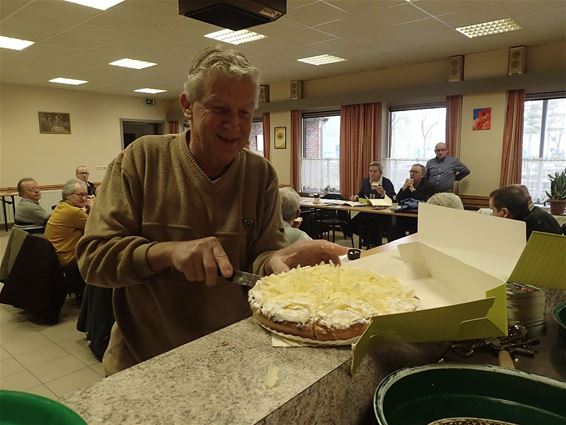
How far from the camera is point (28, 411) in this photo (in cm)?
43

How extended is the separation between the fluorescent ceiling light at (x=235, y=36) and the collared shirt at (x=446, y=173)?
352 centimetres

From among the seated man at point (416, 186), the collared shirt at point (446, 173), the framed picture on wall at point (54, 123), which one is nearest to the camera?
the seated man at point (416, 186)

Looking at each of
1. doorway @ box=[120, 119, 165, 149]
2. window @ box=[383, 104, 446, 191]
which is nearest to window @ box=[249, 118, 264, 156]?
doorway @ box=[120, 119, 165, 149]

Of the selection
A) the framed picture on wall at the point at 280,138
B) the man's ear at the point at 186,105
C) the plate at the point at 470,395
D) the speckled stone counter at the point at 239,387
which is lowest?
the plate at the point at 470,395

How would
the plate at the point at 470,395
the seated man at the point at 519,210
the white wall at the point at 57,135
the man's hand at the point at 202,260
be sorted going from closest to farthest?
1. the plate at the point at 470,395
2. the man's hand at the point at 202,260
3. the seated man at the point at 519,210
4. the white wall at the point at 57,135

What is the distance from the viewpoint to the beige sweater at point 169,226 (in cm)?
117

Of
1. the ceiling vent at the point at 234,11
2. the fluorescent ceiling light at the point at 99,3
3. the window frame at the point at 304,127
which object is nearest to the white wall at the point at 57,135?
the window frame at the point at 304,127

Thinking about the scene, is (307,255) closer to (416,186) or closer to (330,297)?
(330,297)

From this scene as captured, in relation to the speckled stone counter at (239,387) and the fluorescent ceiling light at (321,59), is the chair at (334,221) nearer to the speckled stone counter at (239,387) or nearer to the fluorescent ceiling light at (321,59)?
the fluorescent ceiling light at (321,59)

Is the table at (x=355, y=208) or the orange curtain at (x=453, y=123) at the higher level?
the orange curtain at (x=453, y=123)

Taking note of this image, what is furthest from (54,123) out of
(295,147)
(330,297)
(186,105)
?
(330,297)

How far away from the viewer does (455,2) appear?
4.20 metres

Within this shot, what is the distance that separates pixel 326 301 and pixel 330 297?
23 mm

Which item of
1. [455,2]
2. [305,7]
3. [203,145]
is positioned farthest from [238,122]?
[455,2]
